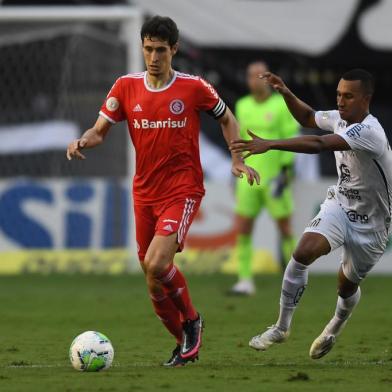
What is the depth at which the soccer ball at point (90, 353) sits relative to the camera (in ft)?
25.3

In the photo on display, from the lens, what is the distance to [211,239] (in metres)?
16.5

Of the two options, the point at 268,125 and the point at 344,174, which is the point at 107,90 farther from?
the point at 344,174

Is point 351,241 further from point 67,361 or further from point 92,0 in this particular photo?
point 92,0

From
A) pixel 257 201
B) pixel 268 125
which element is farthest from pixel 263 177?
pixel 268 125

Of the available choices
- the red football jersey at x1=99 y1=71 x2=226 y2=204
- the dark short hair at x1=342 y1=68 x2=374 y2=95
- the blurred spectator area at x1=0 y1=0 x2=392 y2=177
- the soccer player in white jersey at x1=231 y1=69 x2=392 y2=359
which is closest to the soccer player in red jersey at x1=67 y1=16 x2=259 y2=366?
the red football jersey at x1=99 y1=71 x2=226 y2=204

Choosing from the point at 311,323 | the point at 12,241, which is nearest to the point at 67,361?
the point at 311,323

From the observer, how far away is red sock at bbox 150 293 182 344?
8.25 meters

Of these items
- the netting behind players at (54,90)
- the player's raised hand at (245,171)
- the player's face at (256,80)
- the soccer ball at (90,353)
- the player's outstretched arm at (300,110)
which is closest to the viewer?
the soccer ball at (90,353)

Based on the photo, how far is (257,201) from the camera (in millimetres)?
14023

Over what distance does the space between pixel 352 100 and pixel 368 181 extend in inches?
22.9

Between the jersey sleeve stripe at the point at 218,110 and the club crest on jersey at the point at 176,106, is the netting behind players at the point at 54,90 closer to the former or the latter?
the jersey sleeve stripe at the point at 218,110

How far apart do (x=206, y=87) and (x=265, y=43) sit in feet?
33.6

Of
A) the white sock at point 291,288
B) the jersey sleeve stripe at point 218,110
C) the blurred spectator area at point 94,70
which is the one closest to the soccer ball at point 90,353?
the white sock at point 291,288

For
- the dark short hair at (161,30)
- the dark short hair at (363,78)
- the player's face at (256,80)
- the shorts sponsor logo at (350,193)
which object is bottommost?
the player's face at (256,80)
